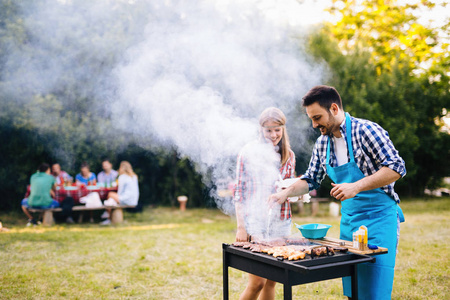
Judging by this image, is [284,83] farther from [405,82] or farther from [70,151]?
[405,82]

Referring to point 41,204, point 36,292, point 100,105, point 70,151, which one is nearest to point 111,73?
point 100,105

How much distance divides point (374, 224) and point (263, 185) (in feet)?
2.98

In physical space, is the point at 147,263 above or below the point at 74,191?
below

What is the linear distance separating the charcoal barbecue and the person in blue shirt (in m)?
0.24

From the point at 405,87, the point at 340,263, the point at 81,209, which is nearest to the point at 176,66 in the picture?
the point at 81,209

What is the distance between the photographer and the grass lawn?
4219mm

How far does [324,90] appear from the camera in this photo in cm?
261

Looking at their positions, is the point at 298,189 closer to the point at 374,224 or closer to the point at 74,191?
the point at 374,224

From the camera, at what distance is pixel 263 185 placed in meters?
3.17

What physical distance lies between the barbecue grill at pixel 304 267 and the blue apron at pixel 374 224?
0.71 ft

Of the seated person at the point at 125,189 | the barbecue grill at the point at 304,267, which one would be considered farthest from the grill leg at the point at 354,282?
the seated person at the point at 125,189

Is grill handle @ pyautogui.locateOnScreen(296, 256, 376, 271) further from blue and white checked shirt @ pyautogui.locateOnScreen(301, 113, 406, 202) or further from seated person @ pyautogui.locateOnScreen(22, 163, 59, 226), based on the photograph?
seated person @ pyautogui.locateOnScreen(22, 163, 59, 226)

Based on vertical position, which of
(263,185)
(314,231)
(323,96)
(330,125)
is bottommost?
(314,231)

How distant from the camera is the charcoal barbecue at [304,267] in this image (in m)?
2.19
